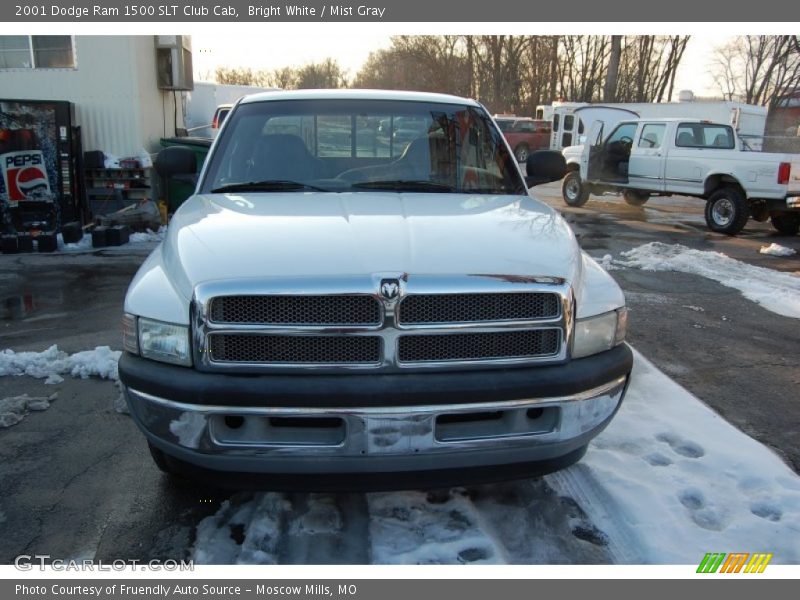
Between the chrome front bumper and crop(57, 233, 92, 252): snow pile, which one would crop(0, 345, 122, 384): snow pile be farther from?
crop(57, 233, 92, 252): snow pile

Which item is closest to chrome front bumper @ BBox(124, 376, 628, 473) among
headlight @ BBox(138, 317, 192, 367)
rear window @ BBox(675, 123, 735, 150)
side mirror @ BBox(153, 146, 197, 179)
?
headlight @ BBox(138, 317, 192, 367)

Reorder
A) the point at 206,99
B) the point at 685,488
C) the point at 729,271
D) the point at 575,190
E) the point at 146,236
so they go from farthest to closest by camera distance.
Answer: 1. the point at 206,99
2. the point at 575,190
3. the point at 146,236
4. the point at 729,271
5. the point at 685,488

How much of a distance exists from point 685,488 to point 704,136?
38.3ft

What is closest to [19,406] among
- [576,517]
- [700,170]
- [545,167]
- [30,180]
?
[576,517]

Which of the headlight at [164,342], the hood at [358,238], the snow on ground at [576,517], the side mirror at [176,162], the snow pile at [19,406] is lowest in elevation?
the snow pile at [19,406]

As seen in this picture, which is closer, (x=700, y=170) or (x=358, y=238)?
(x=358, y=238)

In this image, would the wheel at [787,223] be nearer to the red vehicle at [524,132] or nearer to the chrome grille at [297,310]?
the chrome grille at [297,310]

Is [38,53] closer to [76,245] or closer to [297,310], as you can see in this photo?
[76,245]

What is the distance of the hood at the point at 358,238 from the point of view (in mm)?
2447

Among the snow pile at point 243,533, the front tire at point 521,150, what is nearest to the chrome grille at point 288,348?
the snow pile at point 243,533

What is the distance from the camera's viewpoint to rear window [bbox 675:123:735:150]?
1278 centimetres

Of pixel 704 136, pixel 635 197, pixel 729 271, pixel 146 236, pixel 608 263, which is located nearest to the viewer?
pixel 729 271

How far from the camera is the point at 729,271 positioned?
8.50 meters

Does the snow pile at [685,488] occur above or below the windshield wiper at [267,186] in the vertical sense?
below
